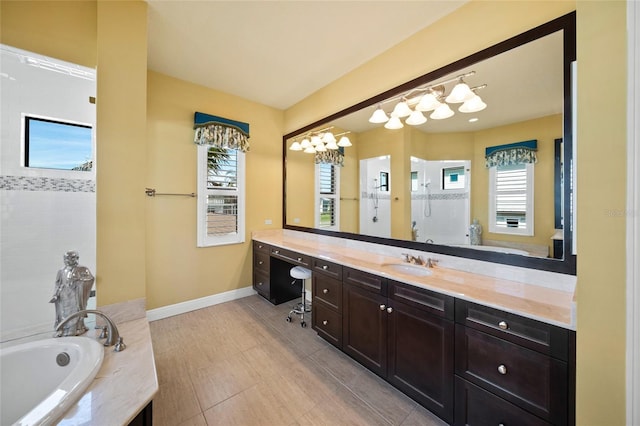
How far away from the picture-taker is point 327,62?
8.48 ft

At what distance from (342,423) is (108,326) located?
5.21 ft

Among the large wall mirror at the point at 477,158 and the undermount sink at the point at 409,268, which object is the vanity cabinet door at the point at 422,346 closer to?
the undermount sink at the point at 409,268

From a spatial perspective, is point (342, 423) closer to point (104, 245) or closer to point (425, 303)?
point (425, 303)

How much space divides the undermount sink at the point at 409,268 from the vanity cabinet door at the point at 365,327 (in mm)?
328

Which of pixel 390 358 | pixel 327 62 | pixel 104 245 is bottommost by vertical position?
pixel 390 358

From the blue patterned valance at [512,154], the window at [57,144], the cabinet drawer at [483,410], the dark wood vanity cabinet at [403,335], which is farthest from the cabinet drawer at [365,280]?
the window at [57,144]

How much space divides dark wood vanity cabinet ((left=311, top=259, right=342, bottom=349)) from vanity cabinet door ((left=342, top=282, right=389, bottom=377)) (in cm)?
8

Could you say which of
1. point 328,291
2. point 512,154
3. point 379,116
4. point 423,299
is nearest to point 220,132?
point 379,116

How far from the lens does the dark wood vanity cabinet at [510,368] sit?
105cm

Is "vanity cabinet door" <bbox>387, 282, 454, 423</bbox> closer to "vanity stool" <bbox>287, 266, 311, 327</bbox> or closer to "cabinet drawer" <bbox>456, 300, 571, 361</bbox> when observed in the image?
"cabinet drawer" <bbox>456, 300, 571, 361</bbox>

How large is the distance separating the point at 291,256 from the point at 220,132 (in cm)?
195

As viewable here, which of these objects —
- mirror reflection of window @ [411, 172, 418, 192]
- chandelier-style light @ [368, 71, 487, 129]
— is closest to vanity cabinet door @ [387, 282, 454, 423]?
mirror reflection of window @ [411, 172, 418, 192]

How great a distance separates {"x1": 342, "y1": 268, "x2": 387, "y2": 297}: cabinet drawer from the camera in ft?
5.87

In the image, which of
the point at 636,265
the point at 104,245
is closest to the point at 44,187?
the point at 104,245
